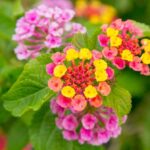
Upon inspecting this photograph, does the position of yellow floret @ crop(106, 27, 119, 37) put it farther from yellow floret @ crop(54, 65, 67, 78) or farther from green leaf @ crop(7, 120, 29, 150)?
green leaf @ crop(7, 120, 29, 150)

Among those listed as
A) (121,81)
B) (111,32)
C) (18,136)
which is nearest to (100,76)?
(111,32)

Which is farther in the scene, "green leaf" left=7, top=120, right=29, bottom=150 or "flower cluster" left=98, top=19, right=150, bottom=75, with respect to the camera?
"green leaf" left=7, top=120, right=29, bottom=150

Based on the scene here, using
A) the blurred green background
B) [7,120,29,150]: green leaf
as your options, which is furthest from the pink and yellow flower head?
[7,120,29,150]: green leaf

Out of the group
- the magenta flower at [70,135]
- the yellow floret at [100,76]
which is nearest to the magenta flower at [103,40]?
the yellow floret at [100,76]

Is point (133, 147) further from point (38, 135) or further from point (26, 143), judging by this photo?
point (38, 135)

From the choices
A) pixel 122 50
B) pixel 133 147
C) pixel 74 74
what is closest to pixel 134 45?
pixel 122 50

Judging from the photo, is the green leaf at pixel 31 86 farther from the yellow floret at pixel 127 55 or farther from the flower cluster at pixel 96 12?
the flower cluster at pixel 96 12

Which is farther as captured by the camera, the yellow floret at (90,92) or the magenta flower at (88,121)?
the magenta flower at (88,121)
